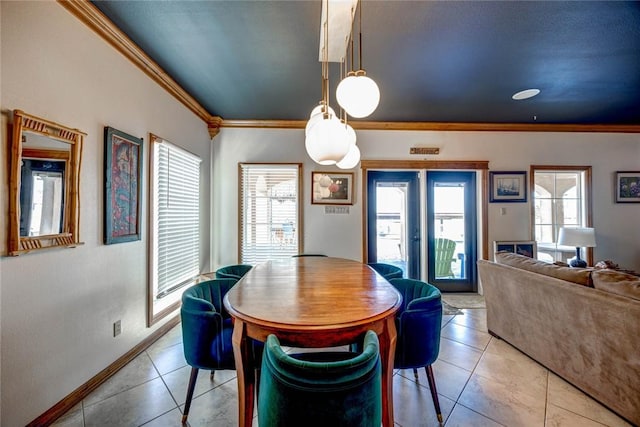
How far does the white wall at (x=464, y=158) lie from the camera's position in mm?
3965

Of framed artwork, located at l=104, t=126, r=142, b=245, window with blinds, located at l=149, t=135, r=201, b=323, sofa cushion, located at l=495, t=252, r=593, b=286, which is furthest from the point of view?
window with blinds, located at l=149, t=135, r=201, b=323

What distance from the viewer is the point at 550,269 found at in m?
2.13

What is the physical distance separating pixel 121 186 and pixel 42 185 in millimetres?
627

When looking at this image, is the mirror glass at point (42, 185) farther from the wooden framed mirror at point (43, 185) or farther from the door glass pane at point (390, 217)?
the door glass pane at point (390, 217)

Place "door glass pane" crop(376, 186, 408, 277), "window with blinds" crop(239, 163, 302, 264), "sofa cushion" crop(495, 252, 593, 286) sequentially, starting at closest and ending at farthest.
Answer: "sofa cushion" crop(495, 252, 593, 286)
"window with blinds" crop(239, 163, 302, 264)
"door glass pane" crop(376, 186, 408, 277)

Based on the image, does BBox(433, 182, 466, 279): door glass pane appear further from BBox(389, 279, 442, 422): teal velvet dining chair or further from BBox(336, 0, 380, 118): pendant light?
BBox(336, 0, 380, 118): pendant light

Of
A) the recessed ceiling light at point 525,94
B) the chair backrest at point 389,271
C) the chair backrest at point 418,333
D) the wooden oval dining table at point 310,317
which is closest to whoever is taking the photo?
the wooden oval dining table at point 310,317

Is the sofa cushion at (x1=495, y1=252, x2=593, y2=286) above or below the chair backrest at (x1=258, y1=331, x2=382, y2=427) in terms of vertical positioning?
above

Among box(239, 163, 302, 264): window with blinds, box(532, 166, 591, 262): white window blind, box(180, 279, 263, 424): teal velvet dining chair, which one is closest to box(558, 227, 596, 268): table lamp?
box(532, 166, 591, 262): white window blind

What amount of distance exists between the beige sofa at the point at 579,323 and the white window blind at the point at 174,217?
11.1 ft

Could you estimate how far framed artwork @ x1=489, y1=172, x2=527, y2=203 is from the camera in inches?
161

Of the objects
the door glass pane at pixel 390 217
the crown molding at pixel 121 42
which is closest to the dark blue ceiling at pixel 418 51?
the crown molding at pixel 121 42

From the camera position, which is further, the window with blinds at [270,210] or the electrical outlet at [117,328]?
the window with blinds at [270,210]

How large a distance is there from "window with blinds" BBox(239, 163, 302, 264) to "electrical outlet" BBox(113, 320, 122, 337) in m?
1.89
